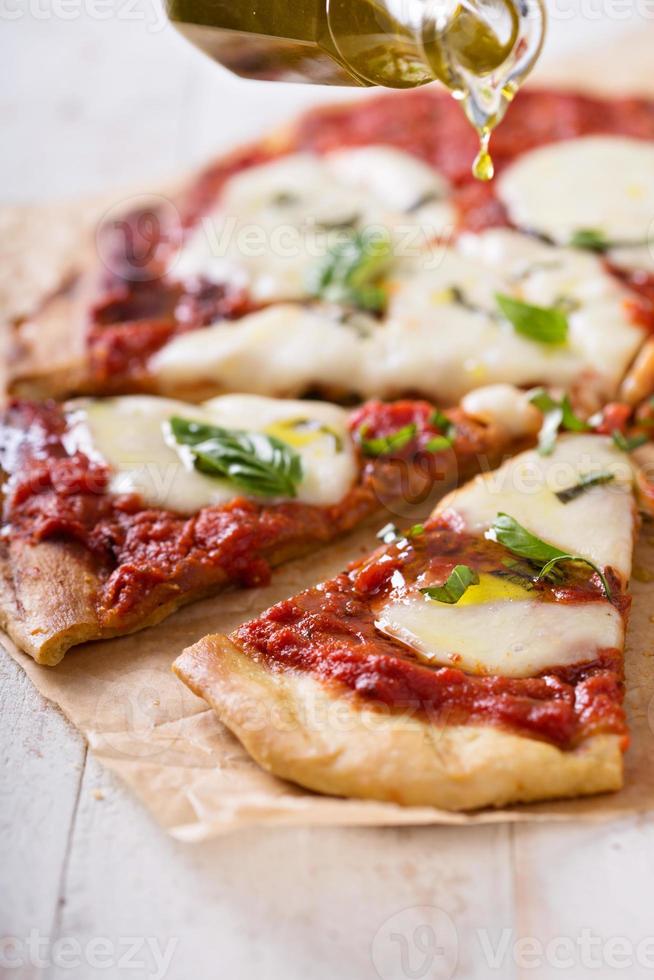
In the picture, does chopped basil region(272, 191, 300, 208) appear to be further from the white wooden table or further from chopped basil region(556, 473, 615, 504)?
the white wooden table

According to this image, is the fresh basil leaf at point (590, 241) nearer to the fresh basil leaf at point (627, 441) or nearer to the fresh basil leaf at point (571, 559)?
the fresh basil leaf at point (627, 441)

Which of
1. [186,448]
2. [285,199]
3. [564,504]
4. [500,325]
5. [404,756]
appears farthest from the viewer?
[285,199]

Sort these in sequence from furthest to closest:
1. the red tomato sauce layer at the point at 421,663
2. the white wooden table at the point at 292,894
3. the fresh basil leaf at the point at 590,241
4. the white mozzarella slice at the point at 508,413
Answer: the fresh basil leaf at the point at 590,241, the white mozzarella slice at the point at 508,413, the red tomato sauce layer at the point at 421,663, the white wooden table at the point at 292,894

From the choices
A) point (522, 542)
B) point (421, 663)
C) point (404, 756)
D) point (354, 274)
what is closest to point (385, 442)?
point (522, 542)

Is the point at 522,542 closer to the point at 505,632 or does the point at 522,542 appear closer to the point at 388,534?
the point at 505,632

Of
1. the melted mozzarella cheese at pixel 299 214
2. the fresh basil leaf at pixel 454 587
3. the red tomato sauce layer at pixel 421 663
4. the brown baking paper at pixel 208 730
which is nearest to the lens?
the brown baking paper at pixel 208 730

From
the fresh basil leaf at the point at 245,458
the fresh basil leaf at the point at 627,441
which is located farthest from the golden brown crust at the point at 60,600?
the fresh basil leaf at the point at 627,441
